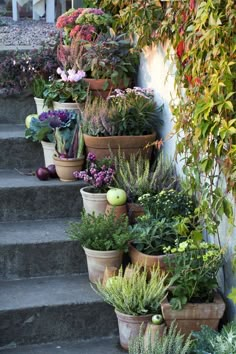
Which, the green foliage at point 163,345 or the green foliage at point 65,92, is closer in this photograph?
the green foliage at point 163,345

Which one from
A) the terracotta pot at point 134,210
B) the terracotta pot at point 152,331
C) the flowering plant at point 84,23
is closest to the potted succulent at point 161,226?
the terracotta pot at point 134,210

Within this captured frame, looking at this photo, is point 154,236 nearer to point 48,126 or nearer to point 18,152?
point 48,126

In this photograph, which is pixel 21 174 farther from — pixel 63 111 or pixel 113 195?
pixel 113 195

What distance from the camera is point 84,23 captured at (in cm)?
573

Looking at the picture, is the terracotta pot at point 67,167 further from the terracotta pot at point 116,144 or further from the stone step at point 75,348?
the stone step at point 75,348

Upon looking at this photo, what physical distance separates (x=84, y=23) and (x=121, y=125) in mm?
1186

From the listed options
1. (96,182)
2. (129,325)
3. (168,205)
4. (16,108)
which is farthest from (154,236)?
(16,108)

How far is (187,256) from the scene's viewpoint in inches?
156

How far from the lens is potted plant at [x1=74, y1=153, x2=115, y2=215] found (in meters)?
4.59

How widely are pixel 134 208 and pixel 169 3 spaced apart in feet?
4.09

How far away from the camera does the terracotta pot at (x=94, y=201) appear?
4578 millimetres

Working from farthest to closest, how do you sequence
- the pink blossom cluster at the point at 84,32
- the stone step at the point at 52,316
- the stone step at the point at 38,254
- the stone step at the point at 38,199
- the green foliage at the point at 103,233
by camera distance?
the pink blossom cluster at the point at 84,32 → the stone step at the point at 38,199 → the stone step at the point at 38,254 → the green foliage at the point at 103,233 → the stone step at the point at 52,316

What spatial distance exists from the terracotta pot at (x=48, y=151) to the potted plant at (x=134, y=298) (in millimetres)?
1327

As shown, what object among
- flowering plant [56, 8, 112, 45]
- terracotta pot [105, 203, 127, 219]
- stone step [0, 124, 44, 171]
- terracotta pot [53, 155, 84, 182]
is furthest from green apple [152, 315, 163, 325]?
flowering plant [56, 8, 112, 45]
